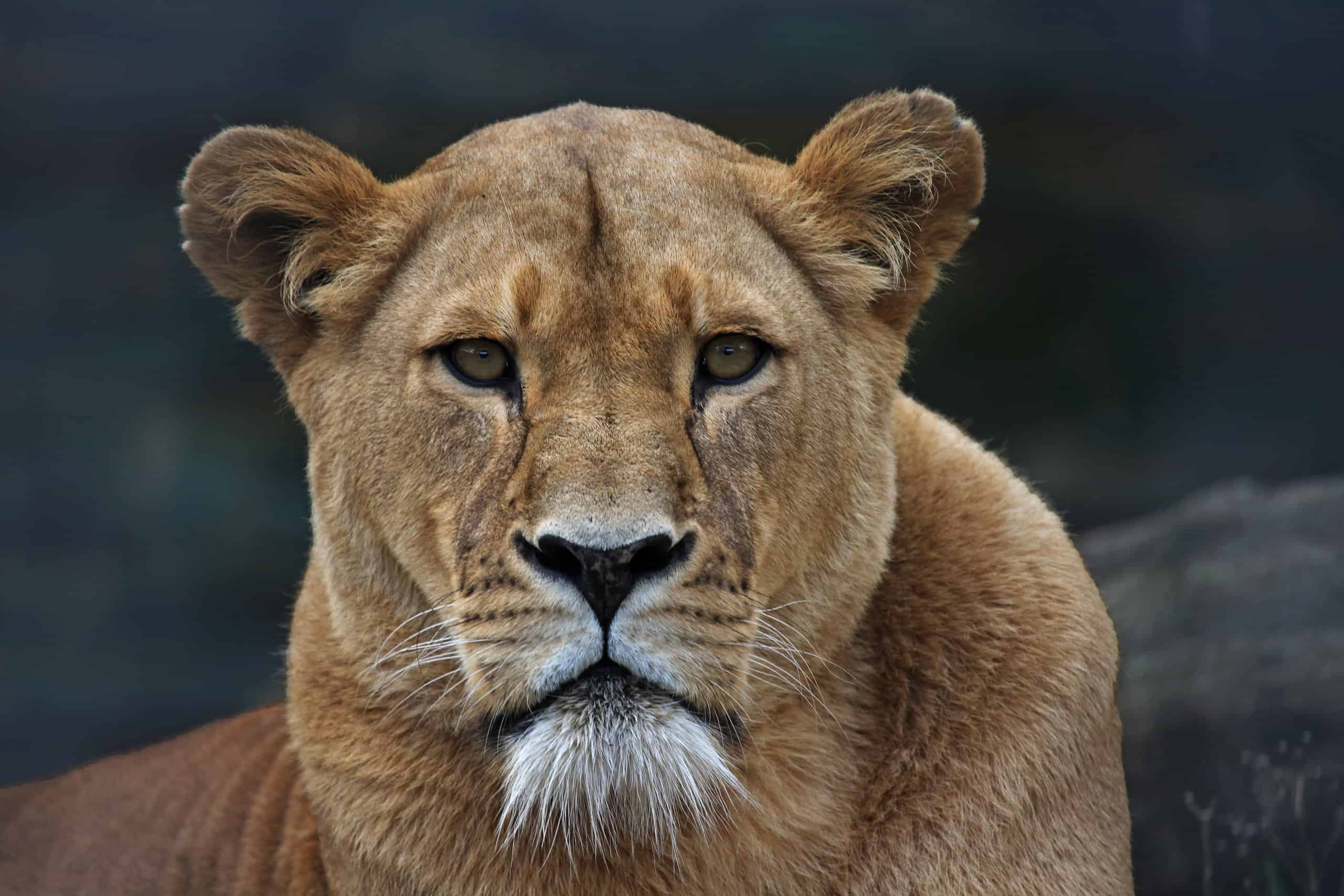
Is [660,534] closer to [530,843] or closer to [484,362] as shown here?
[484,362]

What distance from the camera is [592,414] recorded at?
185 cm

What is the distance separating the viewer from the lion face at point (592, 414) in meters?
1.77

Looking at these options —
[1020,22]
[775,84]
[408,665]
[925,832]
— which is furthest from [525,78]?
[925,832]

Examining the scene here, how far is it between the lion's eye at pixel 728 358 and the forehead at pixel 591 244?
0.08 ft

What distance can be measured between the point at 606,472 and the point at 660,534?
0.38ft

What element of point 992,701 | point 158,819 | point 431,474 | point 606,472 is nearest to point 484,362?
point 431,474

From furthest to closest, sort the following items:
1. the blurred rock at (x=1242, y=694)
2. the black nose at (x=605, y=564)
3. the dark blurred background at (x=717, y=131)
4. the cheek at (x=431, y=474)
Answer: the dark blurred background at (x=717, y=131) < the blurred rock at (x=1242, y=694) < the cheek at (x=431, y=474) < the black nose at (x=605, y=564)

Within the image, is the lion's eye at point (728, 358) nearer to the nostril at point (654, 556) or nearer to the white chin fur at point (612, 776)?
the nostril at point (654, 556)

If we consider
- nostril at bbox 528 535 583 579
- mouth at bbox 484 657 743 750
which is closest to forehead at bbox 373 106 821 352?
nostril at bbox 528 535 583 579

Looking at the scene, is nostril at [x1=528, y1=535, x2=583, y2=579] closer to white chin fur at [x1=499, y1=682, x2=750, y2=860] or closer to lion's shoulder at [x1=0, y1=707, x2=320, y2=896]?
white chin fur at [x1=499, y1=682, x2=750, y2=860]

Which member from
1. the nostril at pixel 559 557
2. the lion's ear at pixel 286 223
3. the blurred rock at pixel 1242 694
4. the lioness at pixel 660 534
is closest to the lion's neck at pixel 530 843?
the lioness at pixel 660 534

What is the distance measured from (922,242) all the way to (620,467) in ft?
2.44

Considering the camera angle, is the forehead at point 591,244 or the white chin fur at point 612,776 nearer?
the white chin fur at point 612,776

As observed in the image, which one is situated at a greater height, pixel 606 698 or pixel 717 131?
pixel 717 131
